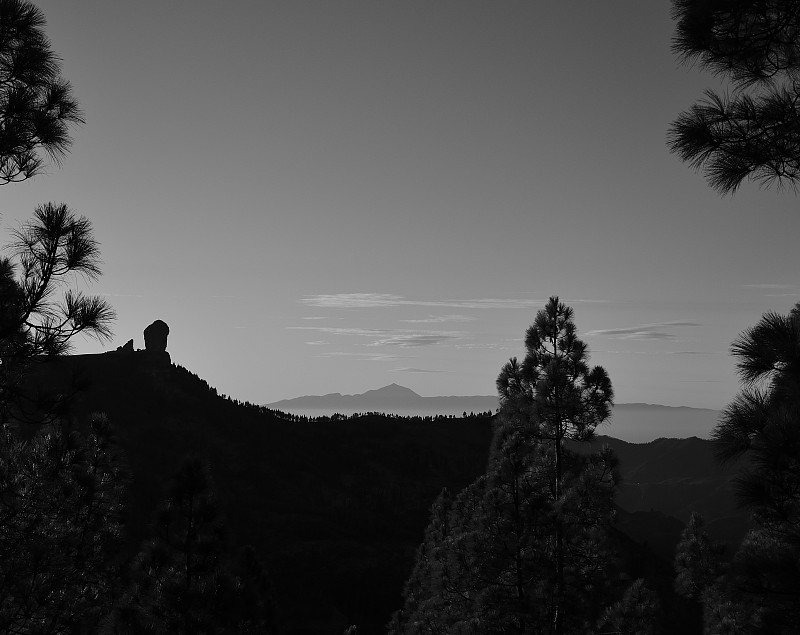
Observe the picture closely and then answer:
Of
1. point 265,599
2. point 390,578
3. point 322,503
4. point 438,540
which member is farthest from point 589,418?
point 322,503

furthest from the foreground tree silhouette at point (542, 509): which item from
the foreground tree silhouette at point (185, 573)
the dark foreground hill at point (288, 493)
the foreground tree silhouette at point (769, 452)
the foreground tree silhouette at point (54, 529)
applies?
the dark foreground hill at point (288, 493)

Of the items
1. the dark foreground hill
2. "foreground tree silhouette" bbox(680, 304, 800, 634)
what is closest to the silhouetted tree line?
"foreground tree silhouette" bbox(680, 304, 800, 634)

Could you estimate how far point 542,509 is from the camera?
17.2 metres

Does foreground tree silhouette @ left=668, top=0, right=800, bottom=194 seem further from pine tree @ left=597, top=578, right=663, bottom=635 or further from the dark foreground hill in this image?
the dark foreground hill

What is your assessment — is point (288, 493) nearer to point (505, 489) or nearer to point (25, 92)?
point (505, 489)

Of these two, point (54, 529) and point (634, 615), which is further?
point (634, 615)

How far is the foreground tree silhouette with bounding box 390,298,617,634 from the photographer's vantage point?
652 inches

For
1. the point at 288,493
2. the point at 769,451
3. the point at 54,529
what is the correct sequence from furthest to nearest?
the point at 288,493
the point at 54,529
the point at 769,451

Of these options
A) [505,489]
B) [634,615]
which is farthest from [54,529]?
[634,615]

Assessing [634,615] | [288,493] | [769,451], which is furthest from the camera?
[288,493]

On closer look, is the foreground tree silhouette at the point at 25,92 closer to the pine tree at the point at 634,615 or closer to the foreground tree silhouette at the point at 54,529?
the foreground tree silhouette at the point at 54,529

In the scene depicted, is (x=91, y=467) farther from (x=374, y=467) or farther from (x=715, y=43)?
(x=374, y=467)

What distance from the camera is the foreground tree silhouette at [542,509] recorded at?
16562 millimetres

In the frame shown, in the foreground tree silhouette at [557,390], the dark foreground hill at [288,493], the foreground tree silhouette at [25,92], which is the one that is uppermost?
the foreground tree silhouette at [25,92]
